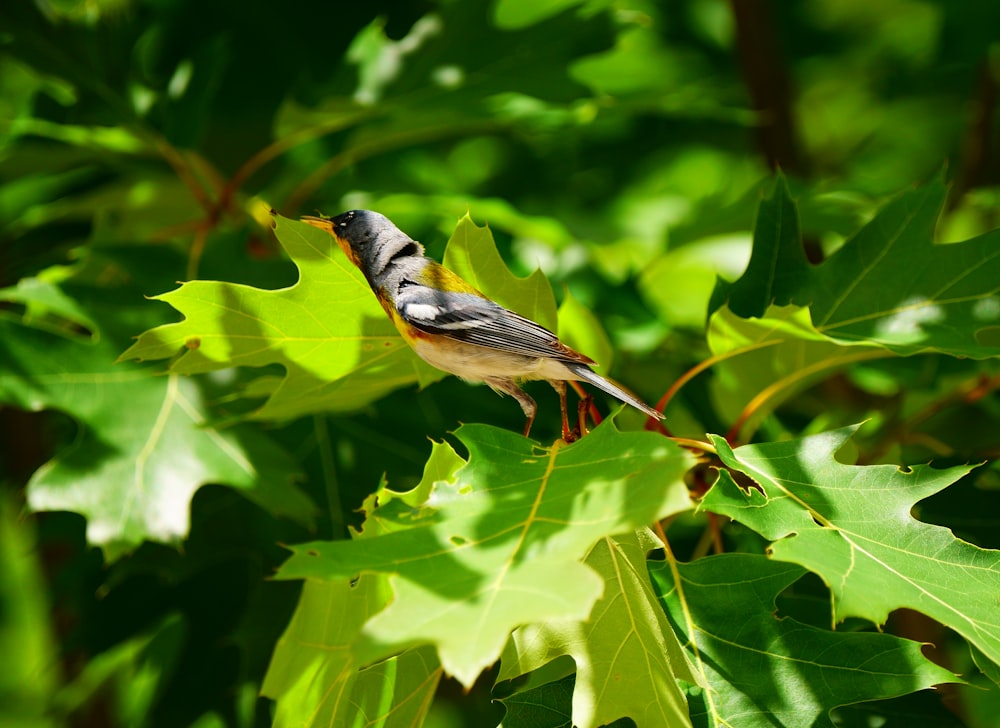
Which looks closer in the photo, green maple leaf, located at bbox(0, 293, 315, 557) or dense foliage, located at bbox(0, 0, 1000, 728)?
dense foliage, located at bbox(0, 0, 1000, 728)

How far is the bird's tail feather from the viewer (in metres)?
1.35

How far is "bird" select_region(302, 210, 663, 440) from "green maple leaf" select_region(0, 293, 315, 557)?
61cm

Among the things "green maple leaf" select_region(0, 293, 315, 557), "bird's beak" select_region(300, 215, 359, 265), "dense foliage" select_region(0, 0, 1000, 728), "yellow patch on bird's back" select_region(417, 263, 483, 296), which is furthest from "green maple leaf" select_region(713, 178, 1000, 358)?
"green maple leaf" select_region(0, 293, 315, 557)

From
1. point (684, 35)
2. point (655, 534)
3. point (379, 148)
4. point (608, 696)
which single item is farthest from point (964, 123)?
point (608, 696)

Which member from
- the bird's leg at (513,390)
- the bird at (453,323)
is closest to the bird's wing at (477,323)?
the bird at (453,323)

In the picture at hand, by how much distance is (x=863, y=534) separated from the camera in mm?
1340

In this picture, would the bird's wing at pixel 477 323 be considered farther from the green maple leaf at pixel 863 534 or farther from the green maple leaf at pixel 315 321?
the green maple leaf at pixel 863 534

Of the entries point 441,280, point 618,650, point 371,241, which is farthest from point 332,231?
point 618,650

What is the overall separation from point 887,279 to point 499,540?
1.01m

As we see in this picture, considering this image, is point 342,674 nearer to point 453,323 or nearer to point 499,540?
point 499,540

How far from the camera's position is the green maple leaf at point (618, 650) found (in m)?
1.31

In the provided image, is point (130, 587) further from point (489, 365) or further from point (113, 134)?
point (489, 365)

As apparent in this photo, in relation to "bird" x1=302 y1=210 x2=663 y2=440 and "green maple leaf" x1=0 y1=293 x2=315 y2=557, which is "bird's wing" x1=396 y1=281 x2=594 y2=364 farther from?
"green maple leaf" x1=0 y1=293 x2=315 y2=557

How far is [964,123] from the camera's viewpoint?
3.95 metres
